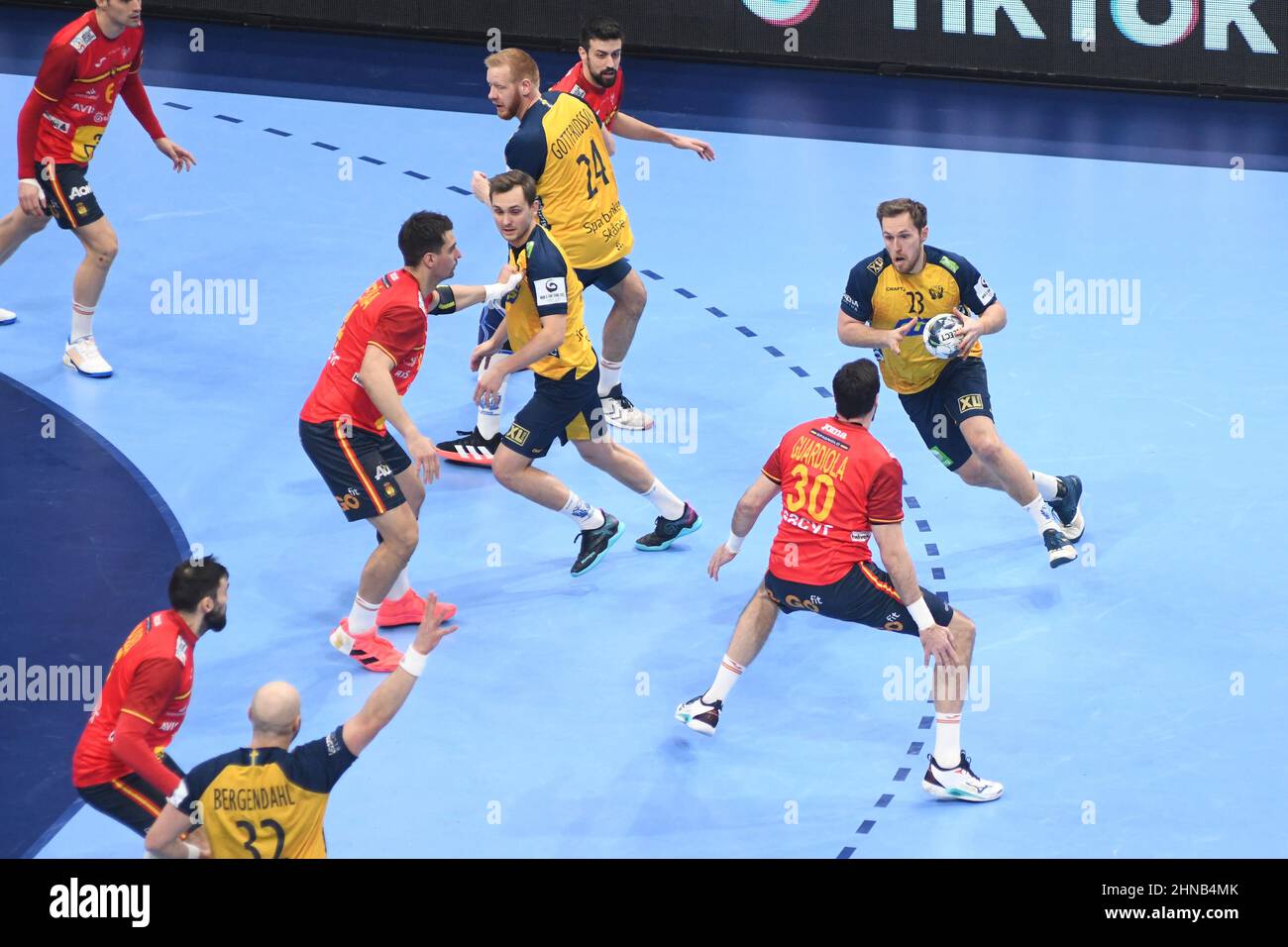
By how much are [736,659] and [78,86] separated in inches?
242

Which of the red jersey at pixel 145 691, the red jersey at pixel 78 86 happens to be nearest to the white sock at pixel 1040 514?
the red jersey at pixel 145 691

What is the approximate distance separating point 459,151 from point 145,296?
3.63m

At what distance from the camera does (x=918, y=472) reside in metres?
11.3

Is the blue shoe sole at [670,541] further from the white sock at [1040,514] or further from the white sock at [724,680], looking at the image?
the white sock at [1040,514]

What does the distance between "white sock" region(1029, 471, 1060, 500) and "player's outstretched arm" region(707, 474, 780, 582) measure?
2.45 metres

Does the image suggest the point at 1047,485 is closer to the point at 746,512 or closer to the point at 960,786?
the point at 746,512

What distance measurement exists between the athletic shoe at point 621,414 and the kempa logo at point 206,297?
2.94m

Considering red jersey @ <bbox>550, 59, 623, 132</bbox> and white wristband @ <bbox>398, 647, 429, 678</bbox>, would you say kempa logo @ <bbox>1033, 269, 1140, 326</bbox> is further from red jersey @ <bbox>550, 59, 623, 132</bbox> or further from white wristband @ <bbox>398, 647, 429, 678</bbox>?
white wristband @ <bbox>398, 647, 429, 678</bbox>

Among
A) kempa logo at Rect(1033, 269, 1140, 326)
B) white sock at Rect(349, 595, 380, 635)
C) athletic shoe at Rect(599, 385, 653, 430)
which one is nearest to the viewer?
white sock at Rect(349, 595, 380, 635)

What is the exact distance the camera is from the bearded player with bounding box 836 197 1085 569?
382 inches

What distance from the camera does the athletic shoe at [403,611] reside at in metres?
9.61

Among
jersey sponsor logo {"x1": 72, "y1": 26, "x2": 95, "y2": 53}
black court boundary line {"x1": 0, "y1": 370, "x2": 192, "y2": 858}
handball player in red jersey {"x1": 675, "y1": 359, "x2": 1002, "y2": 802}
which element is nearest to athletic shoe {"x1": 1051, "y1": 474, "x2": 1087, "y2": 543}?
handball player in red jersey {"x1": 675, "y1": 359, "x2": 1002, "y2": 802}

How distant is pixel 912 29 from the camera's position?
17422mm

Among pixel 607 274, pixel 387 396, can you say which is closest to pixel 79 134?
pixel 607 274
